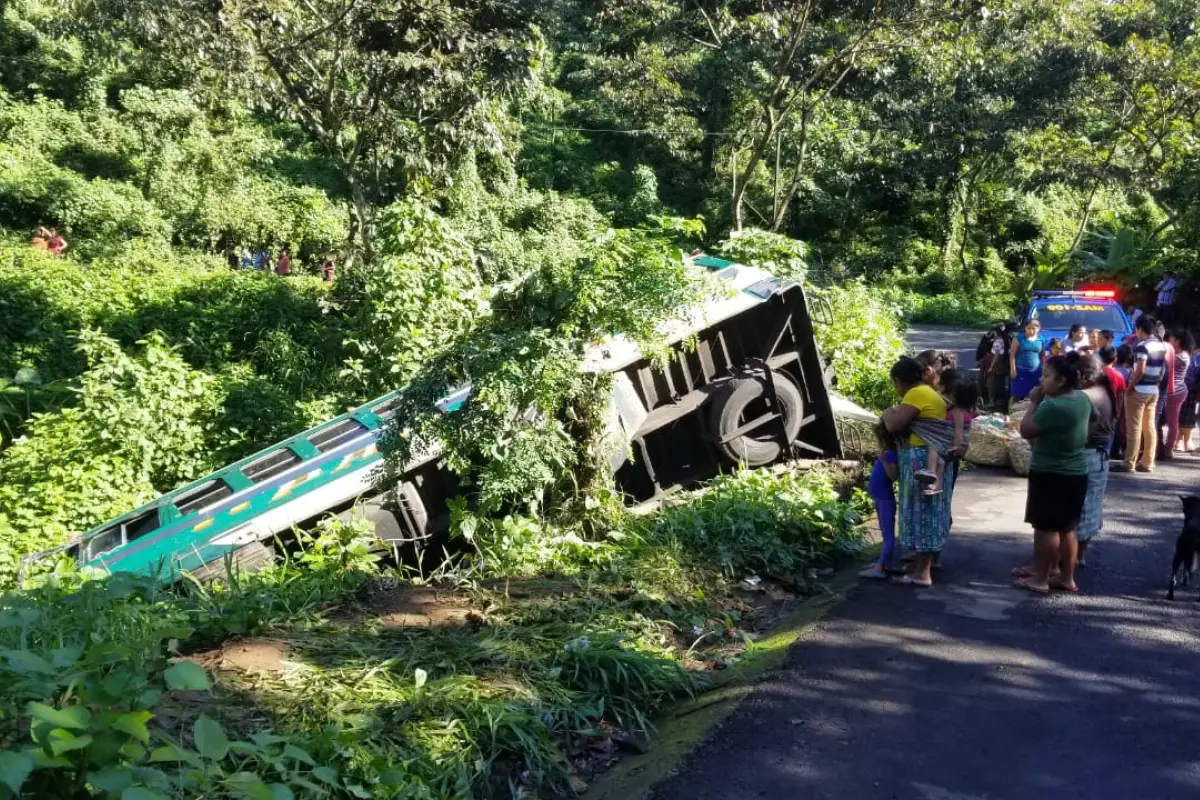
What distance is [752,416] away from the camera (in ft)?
31.3

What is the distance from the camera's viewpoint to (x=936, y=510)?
6.54 metres

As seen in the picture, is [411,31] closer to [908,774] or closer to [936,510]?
[936,510]

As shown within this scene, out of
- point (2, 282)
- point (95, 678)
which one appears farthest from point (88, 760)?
point (2, 282)

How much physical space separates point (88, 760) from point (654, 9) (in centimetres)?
1728

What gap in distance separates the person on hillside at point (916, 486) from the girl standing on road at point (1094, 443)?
40.3 inches

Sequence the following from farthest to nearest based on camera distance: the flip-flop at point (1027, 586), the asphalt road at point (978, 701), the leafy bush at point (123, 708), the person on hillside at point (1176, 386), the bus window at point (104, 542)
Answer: the person on hillside at point (1176, 386), the bus window at point (104, 542), the flip-flop at point (1027, 586), the asphalt road at point (978, 701), the leafy bush at point (123, 708)

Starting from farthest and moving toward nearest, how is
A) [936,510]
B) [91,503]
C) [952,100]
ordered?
[952,100]
[91,503]
[936,510]

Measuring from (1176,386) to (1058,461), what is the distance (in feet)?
17.7

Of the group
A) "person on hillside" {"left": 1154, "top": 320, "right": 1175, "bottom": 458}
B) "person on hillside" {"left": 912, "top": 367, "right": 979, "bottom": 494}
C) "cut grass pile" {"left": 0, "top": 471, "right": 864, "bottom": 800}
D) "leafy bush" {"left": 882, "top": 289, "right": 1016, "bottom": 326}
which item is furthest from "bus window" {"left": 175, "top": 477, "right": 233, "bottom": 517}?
"leafy bush" {"left": 882, "top": 289, "right": 1016, "bottom": 326}

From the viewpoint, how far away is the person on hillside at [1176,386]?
10.6 m

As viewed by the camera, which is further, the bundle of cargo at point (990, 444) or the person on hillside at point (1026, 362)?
the person on hillside at point (1026, 362)

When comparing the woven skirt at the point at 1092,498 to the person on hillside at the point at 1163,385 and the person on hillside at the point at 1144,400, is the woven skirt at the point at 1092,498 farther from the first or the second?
the person on hillside at the point at 1163,385

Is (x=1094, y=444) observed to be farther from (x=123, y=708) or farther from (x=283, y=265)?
(x=283, y=265)

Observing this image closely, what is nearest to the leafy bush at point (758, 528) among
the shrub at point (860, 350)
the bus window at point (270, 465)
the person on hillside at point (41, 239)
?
the bus window at point (270, 465)
